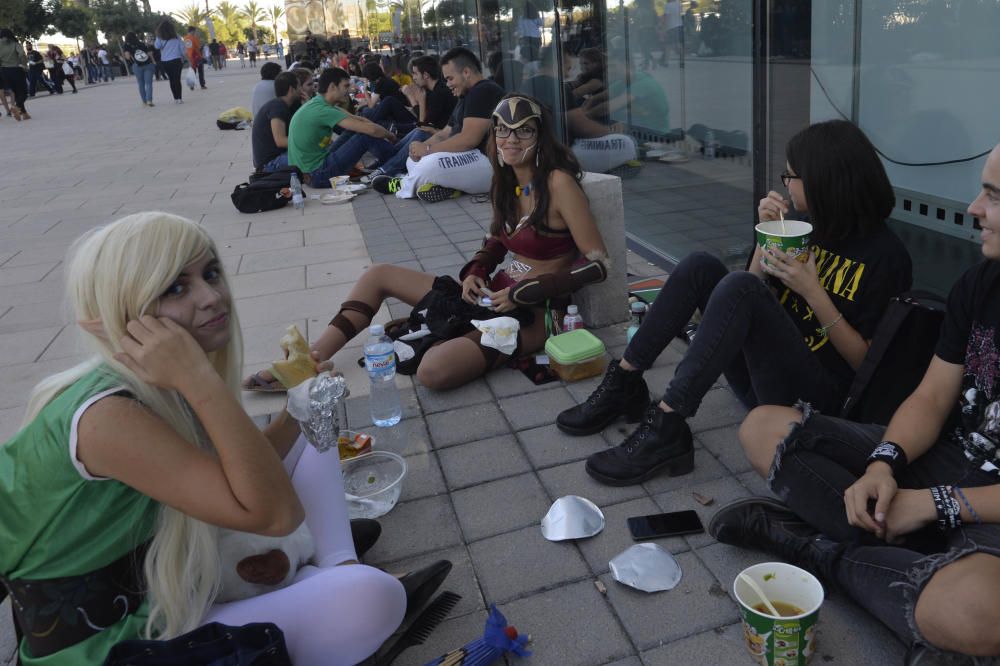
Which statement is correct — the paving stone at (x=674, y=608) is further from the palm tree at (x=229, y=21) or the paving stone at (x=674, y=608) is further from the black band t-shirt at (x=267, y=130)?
the palm tree at (x=229, y=21)

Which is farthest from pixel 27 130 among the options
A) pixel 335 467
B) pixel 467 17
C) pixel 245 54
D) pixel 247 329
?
pixel 245 54

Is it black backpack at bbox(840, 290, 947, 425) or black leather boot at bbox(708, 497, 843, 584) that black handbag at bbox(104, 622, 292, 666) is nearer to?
black leather boot at bbox(708, 497, 843, 584)

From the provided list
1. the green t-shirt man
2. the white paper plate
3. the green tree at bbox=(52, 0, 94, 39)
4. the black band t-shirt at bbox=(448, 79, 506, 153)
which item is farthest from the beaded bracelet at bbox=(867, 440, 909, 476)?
the green tree at bbox=(52, 0, 94, 39)

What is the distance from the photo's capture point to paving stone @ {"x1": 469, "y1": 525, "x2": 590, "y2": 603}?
8.18ft

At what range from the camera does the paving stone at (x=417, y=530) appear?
9.00 feet

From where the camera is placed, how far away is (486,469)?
319 cm

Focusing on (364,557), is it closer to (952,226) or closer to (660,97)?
(952,226)

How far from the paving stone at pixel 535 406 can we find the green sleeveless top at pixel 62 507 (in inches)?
76.0

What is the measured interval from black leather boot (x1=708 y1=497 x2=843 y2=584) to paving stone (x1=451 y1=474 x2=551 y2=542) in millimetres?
645

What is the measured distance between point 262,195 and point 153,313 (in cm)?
715

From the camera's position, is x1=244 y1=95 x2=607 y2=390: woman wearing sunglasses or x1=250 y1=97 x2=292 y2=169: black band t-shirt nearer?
x1=244 y1=95 x2=607 y2=390: woman wearing sunglasses

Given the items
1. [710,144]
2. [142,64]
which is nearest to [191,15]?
[142,64]

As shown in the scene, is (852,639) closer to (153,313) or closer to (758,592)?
(758,592)

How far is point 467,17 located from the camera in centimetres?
1189
